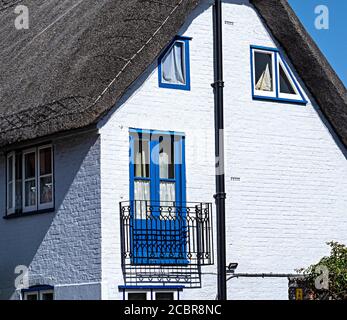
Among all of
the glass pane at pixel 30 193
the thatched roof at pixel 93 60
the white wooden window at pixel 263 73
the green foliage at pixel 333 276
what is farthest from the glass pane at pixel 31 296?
the white wooden window at pixel 263 73

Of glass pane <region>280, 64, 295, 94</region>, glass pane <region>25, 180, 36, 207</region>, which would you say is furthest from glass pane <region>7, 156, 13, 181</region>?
glass pane <region>280, 64, 295, 94</region>

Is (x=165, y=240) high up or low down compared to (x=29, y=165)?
down

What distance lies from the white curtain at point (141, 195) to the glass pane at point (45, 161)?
215cm

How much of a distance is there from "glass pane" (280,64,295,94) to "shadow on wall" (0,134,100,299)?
208 inches

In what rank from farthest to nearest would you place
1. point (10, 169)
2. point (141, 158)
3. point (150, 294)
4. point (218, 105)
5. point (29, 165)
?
1. point (10, 169)
2. point (29, 165)
3. point (218, 105)
4. point (141, 158)
5. point (150, 294)

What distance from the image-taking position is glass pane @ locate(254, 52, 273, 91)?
2484 cm

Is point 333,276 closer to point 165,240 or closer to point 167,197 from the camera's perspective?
point 165,240

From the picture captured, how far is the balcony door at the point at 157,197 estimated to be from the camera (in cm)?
2228

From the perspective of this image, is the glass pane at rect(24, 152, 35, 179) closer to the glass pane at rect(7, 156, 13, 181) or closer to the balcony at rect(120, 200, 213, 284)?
the glass pane at rect(7, 156, 13, 181)

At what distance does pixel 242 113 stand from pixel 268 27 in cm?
223

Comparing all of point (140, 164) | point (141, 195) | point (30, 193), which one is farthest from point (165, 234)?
point (30, 193)

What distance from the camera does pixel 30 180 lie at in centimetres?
2402

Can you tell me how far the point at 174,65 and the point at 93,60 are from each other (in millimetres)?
1923
